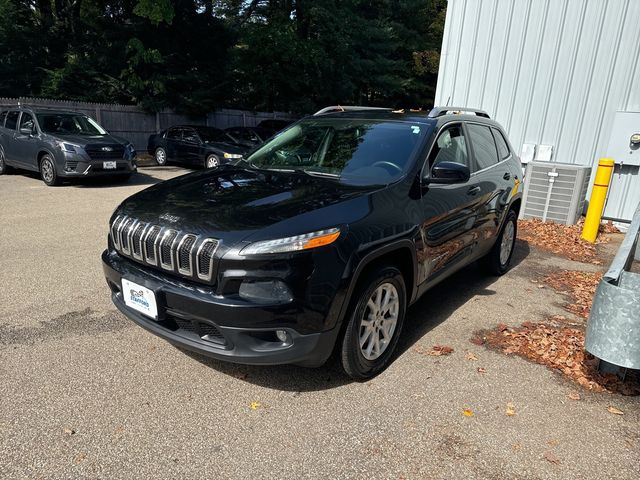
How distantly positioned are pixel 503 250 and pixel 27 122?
10544 millimetres

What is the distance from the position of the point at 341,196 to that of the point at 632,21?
819 centimetres

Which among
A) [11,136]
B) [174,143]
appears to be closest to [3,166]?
[11,136]

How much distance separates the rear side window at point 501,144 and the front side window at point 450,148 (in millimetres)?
1070

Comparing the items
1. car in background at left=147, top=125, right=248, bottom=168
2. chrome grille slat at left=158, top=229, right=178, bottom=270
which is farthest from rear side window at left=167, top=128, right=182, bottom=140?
chrome grille slat at left=158, top=229, right=178, bottom=270

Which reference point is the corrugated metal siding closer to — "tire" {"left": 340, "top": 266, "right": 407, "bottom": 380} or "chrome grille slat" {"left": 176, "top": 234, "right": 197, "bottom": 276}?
"tire" {"left": 340, "top": 266, "right": 407, "bottom": 380}

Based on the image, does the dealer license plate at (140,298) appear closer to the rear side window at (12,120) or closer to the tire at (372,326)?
the tire at (372,326)

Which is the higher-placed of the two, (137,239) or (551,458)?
(137,239)

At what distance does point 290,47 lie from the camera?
2017cm

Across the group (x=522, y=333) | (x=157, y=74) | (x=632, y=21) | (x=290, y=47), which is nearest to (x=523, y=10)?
(x=632, y=21)

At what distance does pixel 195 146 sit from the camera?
14211 mm

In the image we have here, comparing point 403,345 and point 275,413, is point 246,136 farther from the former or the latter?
point 275,413

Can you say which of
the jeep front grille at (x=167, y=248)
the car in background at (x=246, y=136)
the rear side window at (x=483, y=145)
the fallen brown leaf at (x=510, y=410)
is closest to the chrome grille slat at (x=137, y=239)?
the jeep front grille at (x=167, y=248)

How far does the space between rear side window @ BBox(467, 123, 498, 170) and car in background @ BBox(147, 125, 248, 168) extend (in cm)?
906

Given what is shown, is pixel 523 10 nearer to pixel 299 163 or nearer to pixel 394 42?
pixel 299 163
